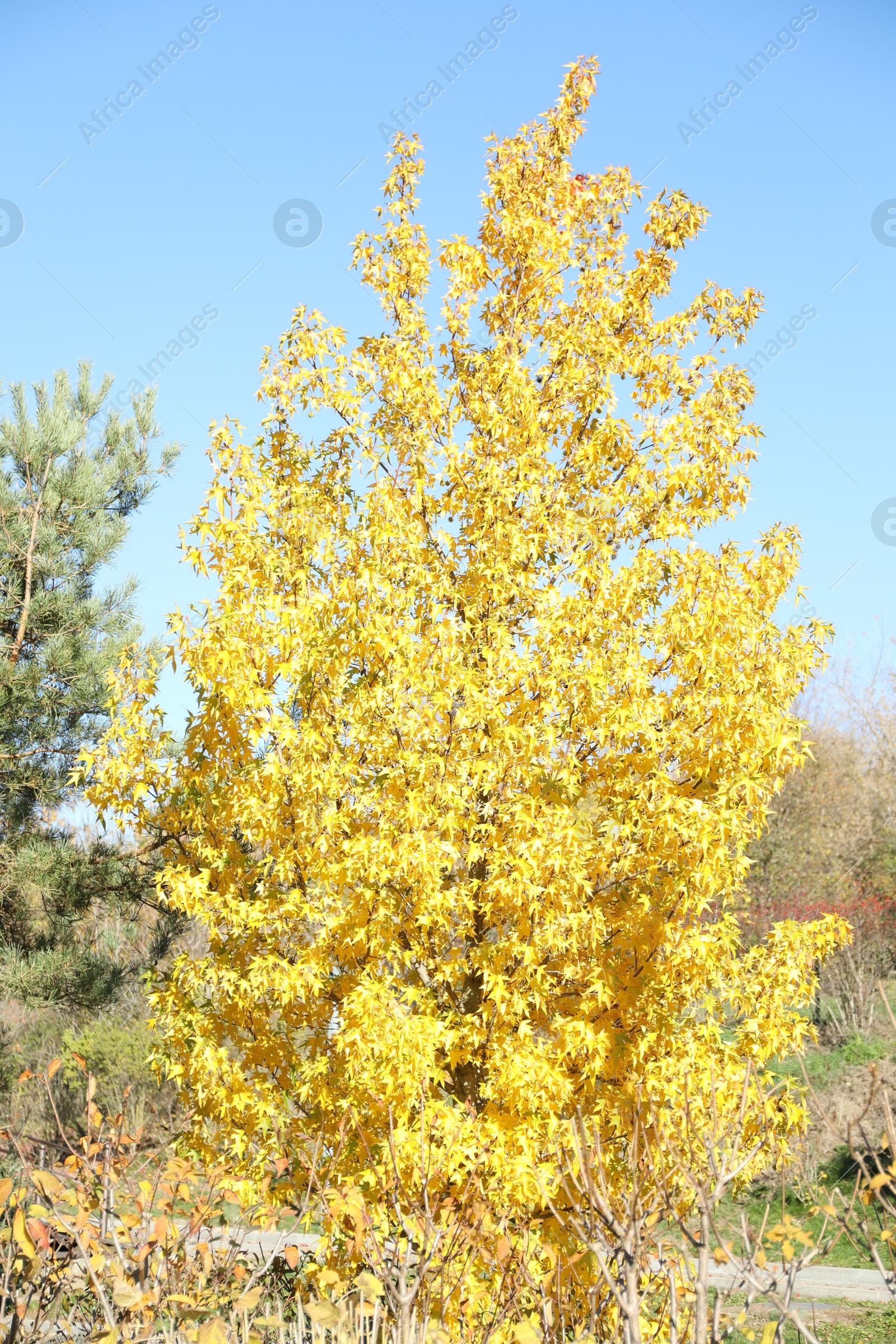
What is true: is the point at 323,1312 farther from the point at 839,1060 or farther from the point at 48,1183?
the point at 839,1060

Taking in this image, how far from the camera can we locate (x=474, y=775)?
191 inches

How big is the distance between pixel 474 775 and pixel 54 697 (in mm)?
4776

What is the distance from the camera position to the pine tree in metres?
7.95

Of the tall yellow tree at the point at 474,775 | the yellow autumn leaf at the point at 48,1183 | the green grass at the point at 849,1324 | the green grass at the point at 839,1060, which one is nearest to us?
the yellow autumn leaf at the point at 48,1183

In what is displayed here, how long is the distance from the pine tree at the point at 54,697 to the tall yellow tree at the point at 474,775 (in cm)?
296

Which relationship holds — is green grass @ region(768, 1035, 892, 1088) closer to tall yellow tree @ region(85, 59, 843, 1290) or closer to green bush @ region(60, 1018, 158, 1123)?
green bush @ region(60, 1018, 158, 1123)

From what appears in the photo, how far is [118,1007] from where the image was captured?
1588cm

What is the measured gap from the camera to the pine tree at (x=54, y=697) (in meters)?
7.95

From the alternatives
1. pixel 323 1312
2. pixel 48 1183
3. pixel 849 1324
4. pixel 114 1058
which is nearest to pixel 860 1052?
pixel 849 1324

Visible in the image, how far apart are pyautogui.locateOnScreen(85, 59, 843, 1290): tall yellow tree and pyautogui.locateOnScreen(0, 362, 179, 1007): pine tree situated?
9.72 feet

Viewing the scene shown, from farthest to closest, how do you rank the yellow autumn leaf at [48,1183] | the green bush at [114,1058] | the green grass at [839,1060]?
the green bush at [114,1058] → the green grass at [839,1060] → the yellow autumn leaf at [48,1183]

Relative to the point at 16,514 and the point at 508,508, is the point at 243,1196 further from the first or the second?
the point at 16,514

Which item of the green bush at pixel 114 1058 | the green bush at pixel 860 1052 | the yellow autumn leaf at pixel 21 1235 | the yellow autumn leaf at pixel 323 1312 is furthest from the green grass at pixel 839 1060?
the yellow autumn leaf at pixel 21 1235

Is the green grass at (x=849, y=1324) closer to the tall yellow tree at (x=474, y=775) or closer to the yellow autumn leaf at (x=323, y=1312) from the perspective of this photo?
the tall yellow tree at (x=474, y=775)
